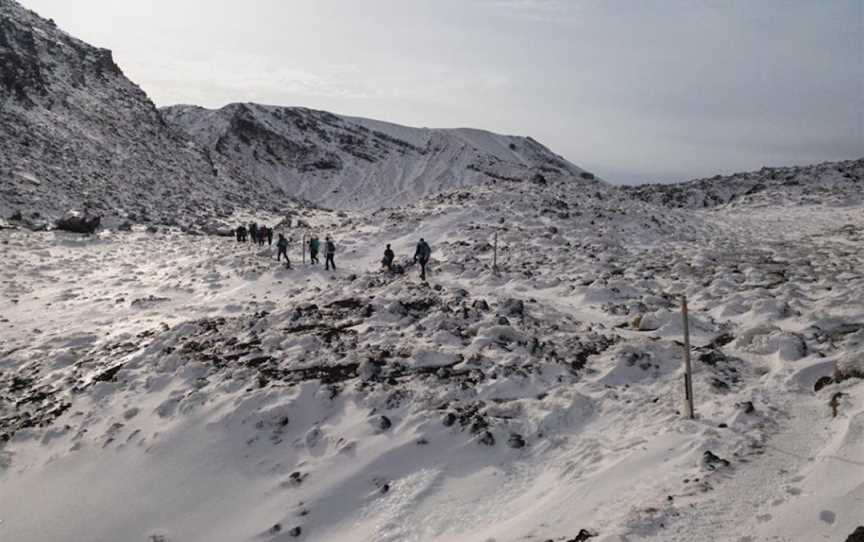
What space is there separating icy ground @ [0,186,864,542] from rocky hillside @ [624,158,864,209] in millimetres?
32700

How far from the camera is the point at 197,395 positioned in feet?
29.6

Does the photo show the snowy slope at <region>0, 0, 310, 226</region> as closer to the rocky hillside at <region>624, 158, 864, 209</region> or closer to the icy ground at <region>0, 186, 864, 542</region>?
the icy ground at <region>0, 186, 864, 542</region>

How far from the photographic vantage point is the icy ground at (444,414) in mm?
5938

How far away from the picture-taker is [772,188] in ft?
154

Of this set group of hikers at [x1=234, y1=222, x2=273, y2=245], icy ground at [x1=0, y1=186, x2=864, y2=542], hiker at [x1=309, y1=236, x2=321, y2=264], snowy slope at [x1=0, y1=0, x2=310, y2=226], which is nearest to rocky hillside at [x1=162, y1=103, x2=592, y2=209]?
snowy slope at [x1=0, y1=0, x2=310, y2=226]

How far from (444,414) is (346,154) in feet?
308

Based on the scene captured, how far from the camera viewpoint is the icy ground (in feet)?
19.5

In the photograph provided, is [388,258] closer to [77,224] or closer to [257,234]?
[257,234]

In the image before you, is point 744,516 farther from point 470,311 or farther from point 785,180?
point 785,180

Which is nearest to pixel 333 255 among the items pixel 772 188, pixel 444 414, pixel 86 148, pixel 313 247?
pixel 313 247

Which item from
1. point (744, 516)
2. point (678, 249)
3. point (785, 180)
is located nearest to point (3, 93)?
point (678, 249)

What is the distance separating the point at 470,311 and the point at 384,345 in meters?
2.27

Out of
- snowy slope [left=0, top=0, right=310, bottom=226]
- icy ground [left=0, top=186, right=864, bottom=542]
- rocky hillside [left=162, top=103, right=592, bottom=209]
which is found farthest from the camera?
rocky hillside [left=162, top=103, right=592, bottom=209]

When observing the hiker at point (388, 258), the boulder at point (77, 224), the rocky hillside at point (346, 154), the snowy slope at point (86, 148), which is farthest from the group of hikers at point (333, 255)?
the rocky hillside at point (346, 154)
